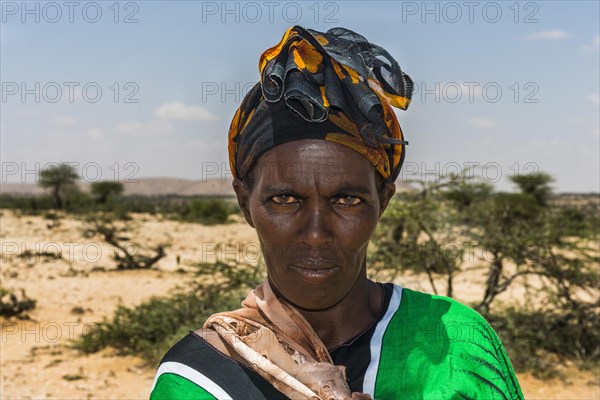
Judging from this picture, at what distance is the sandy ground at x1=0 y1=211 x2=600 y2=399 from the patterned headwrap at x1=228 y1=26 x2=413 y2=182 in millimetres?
2609

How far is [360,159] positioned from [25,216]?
32.3 m

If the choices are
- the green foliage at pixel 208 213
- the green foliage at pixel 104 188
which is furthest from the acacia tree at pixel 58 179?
the green foliage at pixel 208 213

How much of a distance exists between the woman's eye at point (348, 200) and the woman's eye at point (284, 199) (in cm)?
11

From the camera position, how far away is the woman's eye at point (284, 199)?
1.56m

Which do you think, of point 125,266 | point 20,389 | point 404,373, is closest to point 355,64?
point 404,373

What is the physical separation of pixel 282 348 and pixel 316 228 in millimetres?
292

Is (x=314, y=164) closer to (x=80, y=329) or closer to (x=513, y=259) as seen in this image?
(x=513, y=259)

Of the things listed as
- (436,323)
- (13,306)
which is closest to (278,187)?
(436,323)

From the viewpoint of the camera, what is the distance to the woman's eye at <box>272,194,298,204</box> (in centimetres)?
156

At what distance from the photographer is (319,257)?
1.54 metres

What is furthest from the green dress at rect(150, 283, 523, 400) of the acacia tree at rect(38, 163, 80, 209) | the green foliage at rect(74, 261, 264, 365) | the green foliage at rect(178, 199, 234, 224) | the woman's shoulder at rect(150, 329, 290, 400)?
the acacia tree at rect(38, 163, 80, 209)

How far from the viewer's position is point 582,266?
23.6 ft

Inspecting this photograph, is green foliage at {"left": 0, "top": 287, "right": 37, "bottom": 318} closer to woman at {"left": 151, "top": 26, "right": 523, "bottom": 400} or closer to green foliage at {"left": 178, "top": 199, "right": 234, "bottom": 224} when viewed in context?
woman at {"left": 151, "top": 26, "right": 523, "bottom": 400}

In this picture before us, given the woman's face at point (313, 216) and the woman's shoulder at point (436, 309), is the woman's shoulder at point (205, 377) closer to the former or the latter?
the woman's face at point (313, 216)
